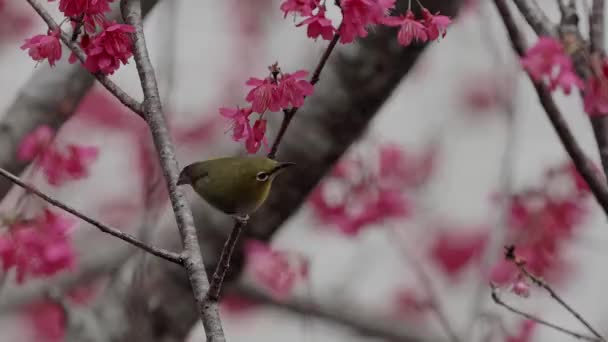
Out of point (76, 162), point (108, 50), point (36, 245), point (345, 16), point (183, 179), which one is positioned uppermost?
point (76, 162)

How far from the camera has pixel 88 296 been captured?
5.71 metres

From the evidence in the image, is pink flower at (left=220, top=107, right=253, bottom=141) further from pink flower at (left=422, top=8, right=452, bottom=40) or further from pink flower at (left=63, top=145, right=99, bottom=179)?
pink flower at (left=63, top=145, right=99, bottom=179)

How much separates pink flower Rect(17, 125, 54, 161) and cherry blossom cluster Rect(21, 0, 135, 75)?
88 centimetres

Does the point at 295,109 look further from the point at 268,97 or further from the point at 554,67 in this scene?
the point at 554,67

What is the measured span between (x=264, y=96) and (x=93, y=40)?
1.38 ft

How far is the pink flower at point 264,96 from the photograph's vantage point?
1.63 metres

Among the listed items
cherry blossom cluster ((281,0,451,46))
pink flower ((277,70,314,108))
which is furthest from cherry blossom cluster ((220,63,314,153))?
cherry blossom cluster ((281,0,451,46))

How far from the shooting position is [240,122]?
5.75 ft

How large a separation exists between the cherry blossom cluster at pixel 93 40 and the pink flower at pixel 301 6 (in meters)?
0.37

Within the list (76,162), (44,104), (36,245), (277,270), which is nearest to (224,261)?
(44,104)

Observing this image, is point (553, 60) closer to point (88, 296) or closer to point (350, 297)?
point (350, 297)

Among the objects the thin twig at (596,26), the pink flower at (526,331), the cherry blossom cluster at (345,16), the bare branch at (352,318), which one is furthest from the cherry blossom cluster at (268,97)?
the pink flower at (526,331)

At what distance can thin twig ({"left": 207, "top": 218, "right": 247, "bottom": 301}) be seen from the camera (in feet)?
4.64

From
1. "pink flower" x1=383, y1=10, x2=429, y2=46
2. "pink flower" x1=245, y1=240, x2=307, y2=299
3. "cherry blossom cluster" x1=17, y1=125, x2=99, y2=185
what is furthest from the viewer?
"pink flower" x1=245, y1=240, x2=307, y2=299
